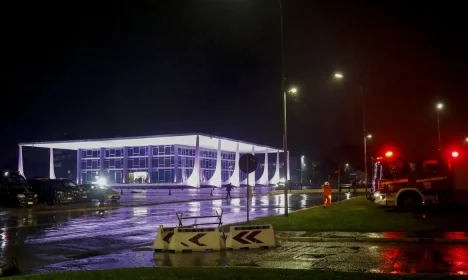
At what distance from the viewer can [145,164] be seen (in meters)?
106

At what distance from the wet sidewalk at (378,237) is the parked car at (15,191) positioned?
23926 mm

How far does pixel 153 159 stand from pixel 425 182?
8583cm

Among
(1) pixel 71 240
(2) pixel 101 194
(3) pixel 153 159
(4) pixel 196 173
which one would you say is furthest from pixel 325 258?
(3) pixel 153 159

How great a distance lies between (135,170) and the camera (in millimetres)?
106375

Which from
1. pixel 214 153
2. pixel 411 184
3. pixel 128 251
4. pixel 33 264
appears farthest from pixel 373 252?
pixel 214 153

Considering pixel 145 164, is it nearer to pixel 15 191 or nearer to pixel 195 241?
pixel 15 191

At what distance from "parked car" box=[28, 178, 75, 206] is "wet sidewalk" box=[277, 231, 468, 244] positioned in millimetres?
24604

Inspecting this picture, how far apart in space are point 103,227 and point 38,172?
12807 centimetres

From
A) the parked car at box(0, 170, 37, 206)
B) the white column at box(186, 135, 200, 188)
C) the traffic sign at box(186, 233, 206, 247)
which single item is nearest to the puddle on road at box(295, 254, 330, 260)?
the traffic sign at box(186, 233, 206, 247)

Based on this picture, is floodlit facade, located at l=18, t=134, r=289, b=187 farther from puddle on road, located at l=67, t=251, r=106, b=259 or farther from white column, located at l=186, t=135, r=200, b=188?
puddle on road, located at l=67, t=251, r=106, b=259

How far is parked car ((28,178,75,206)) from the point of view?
36.2 m

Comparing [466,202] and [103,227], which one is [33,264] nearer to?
[103,227]

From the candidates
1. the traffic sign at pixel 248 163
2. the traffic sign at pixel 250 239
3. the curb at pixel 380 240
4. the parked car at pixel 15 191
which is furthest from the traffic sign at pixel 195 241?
the parked car at pixel 15 191

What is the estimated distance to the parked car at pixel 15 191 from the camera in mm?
→ 33906
